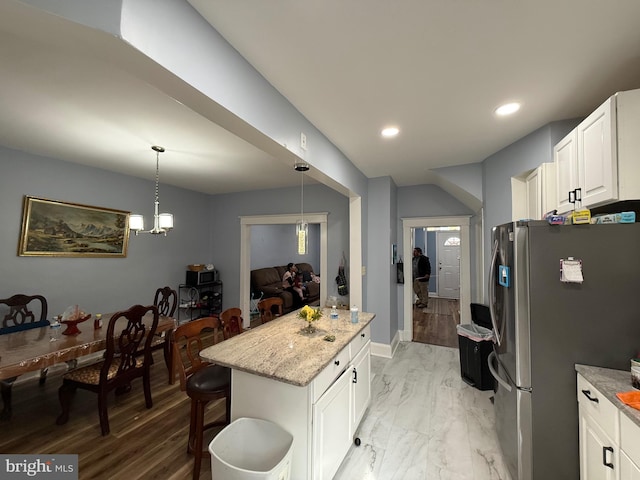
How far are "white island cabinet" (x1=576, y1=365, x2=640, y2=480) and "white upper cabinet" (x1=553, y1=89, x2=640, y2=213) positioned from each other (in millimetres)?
982

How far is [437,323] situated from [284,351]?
4593 millimetres

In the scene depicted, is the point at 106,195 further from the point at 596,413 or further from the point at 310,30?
the point at 596,413

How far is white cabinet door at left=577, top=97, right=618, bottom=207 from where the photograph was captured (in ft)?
4.88

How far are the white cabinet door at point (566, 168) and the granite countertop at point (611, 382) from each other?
3.54 feet

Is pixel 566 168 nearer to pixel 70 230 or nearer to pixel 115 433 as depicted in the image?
pixel 115 433

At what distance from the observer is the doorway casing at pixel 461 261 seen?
4.00 metres

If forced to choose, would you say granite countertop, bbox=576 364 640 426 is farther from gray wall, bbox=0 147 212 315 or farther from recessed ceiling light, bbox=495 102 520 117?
gray wall, bbox=0 147 212 315

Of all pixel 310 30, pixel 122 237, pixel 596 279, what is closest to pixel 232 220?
pixel 122 237

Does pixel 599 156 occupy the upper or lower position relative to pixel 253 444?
upper

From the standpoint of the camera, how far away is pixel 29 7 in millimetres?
779

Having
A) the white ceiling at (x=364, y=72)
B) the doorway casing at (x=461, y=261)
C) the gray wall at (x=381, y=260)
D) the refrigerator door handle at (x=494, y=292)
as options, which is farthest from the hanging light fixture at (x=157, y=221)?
the doorway casing at (x=461, y=261)

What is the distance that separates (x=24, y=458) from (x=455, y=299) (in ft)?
27.8

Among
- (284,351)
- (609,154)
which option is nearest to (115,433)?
(284,351)

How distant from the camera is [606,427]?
122 centimetres
